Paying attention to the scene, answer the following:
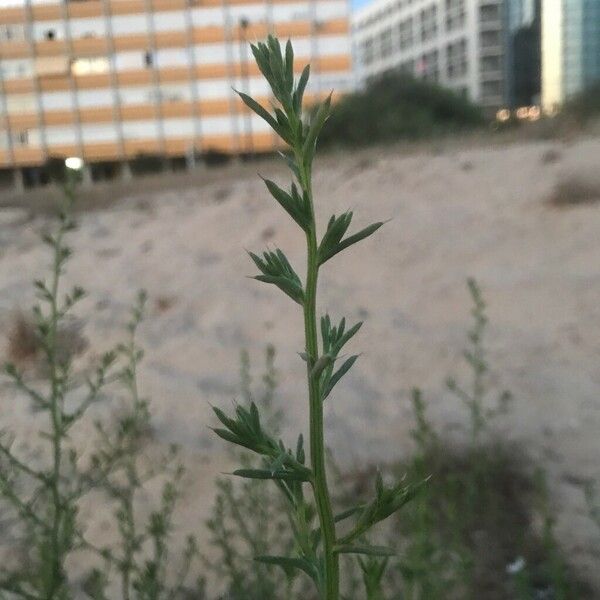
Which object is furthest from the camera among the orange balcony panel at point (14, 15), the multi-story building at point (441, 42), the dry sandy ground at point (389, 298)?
the multi-story building at point (441, 42)

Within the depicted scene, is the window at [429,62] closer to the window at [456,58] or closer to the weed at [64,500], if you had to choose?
the window at [456,58]

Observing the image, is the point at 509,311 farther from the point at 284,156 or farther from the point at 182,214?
the point at 182,214

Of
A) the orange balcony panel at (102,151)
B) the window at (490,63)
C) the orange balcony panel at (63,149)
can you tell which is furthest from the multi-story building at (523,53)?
the orange balcony panel at (63,149)

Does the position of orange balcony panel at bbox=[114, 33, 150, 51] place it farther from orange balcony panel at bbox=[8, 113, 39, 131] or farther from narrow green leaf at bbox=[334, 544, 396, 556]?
narrow green leaf at bbox=[334, 544, 396, 556]

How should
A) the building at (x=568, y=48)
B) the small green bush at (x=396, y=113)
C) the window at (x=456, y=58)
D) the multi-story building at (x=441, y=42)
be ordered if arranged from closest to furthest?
the building at (x=568, y=48)
the small green bush at (x=396, y=113)
the multi-story building at (x=441, y=42)
the window at (x=456, y=58)

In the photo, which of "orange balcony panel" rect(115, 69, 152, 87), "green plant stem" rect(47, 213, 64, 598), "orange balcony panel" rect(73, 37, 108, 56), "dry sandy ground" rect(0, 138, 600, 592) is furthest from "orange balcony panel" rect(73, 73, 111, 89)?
"green plant stem" rect(47, 213, 64, 598)

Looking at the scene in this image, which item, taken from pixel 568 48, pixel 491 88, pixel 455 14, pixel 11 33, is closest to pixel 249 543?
pixel 568 48

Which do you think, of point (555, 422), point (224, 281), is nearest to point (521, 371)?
point (555, 422)
